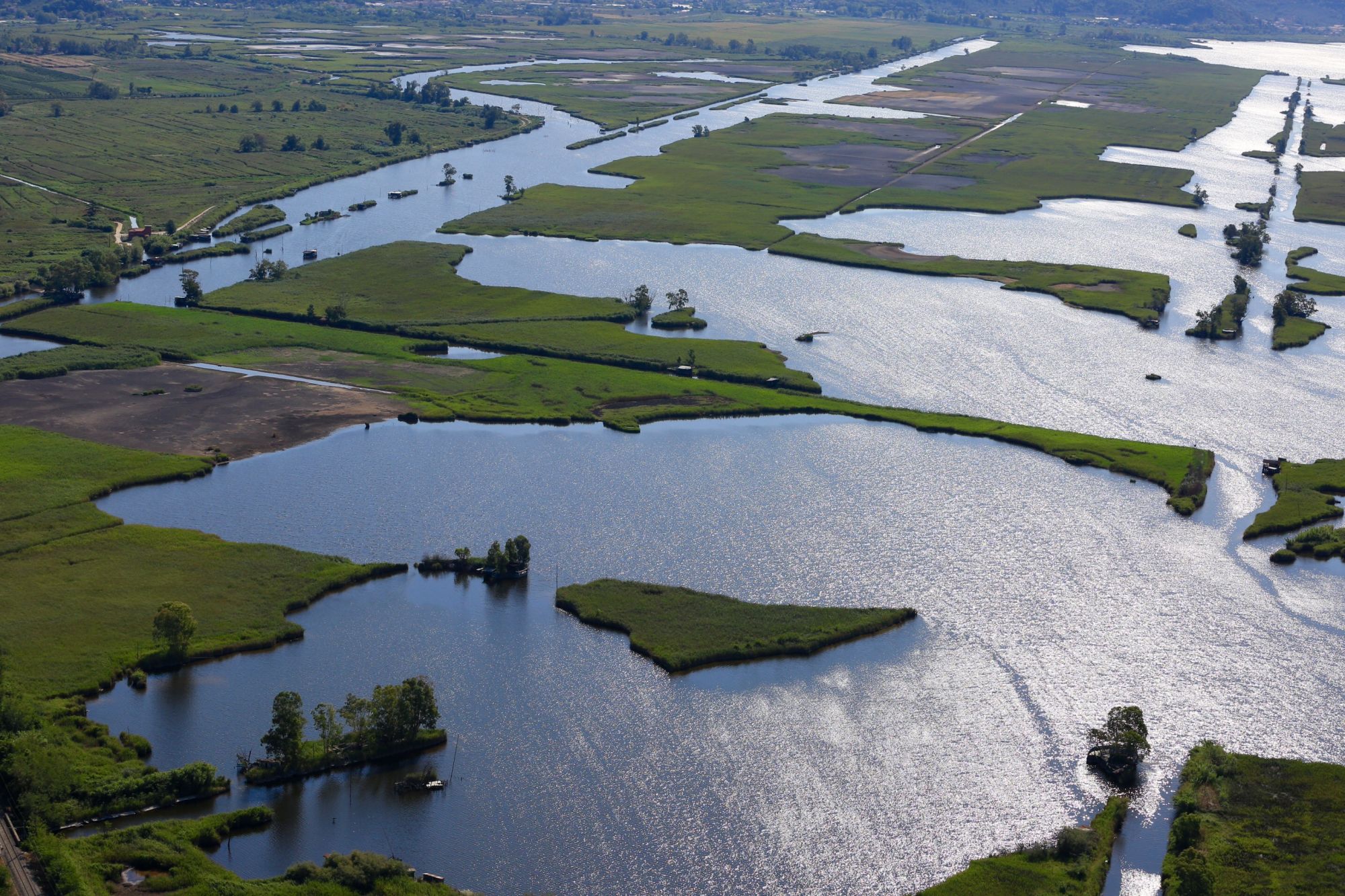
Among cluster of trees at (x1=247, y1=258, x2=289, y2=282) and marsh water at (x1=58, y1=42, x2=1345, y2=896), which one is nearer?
marsh water at (x1=58, y1=42, x2=1345, y2=896)

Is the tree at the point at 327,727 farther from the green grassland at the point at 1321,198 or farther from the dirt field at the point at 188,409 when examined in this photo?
the green grassland at the point at 1321,198

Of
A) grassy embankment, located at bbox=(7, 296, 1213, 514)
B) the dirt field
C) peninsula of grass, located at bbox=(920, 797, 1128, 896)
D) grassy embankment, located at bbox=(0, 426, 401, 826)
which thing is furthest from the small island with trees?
grassy embankment, located at bbox=(7, 296, 1213, 514)

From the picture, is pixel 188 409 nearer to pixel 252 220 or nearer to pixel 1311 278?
pixel 252 220

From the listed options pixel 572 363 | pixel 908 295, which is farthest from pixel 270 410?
pixel 908 295

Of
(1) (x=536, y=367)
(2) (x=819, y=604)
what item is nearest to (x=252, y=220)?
(1) (x=536, y=367)

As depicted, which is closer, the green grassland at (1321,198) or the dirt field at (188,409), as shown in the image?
the dirt field at (188,409)

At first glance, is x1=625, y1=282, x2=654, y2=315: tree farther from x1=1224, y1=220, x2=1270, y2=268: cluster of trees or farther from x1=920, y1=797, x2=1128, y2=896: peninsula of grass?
x1=920, y1=797, x2=1128, y2=896: peninsula of grass

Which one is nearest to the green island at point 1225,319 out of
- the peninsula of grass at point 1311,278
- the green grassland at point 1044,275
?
the green grassland at point 1044,275
